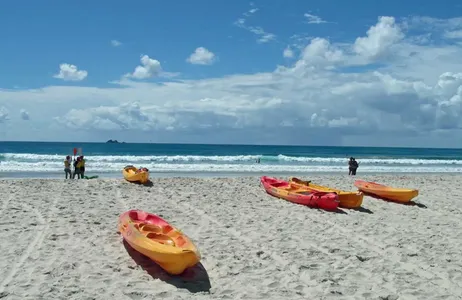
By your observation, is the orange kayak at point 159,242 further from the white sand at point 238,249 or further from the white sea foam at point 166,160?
the white sea foam at point 166,160

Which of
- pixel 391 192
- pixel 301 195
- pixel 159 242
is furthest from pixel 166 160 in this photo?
pixel 159 242

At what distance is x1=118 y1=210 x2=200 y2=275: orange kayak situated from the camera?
6586 millimetres

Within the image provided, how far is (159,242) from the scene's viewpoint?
7.55 metres

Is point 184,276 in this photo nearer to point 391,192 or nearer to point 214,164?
point 391,192

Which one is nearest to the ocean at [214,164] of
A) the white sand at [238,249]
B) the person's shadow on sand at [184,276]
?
the white sand at [238,249]

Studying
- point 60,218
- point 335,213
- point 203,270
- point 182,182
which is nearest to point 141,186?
point 182,182

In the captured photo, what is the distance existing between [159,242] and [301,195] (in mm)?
6722

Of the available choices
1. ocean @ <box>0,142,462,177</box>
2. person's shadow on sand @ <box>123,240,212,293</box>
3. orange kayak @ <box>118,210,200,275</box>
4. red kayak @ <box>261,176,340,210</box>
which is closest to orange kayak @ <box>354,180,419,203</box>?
red kayak @ <box>261,176,340,210</box>

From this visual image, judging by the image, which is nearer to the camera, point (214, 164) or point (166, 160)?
point (214, 164)

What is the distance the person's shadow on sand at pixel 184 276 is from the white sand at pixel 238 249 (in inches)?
0.6

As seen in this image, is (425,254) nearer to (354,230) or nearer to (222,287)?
(354,230)

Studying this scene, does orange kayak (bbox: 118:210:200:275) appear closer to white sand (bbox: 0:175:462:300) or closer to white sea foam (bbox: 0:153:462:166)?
white sand (bbox: 0:175:462:300)

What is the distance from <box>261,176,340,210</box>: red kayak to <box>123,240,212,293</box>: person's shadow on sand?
6208mm

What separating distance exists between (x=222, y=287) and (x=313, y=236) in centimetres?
354
